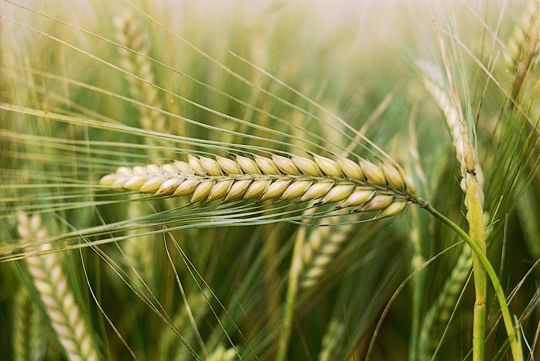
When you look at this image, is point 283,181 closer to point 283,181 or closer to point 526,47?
point 283,181

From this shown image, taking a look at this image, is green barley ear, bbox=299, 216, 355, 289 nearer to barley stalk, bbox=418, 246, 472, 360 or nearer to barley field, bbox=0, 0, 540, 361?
barley field, bbox=0, 0, 540, 361

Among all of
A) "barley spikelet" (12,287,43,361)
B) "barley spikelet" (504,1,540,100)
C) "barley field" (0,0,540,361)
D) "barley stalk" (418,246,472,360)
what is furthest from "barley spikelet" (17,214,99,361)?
"barley spikelet" (504,1,540,100)

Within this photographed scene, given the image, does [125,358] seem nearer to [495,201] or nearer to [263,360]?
[263,360]

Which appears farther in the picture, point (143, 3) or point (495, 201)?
point (143, 3)

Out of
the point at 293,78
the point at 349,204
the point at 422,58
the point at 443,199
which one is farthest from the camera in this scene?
the point at 293,78

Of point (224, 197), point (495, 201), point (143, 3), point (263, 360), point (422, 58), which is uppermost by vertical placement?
point (143, 3)

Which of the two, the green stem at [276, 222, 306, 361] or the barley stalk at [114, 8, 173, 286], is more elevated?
the barley stalk at [114, 8, 173, 286]

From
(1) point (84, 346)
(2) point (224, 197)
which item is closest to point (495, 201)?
(2) point (224, 197)
